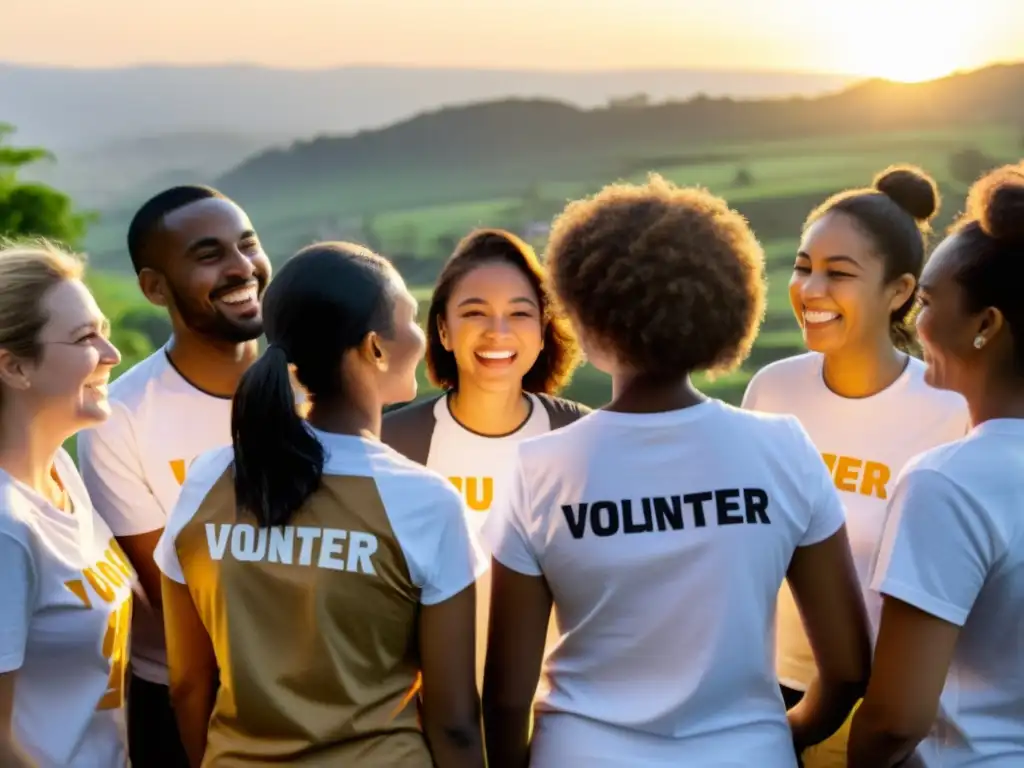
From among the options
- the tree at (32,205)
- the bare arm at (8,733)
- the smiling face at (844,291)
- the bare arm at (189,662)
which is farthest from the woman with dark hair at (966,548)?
the tree at (32,205)

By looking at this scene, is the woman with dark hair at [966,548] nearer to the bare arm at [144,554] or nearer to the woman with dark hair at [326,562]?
the woman with dark hair at [326,562]

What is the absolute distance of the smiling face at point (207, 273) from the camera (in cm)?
217

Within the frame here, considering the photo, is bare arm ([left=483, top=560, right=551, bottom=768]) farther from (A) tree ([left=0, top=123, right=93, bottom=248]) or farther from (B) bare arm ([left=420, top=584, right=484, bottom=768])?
(A) tree ([left=0, top=123, right=93, bottom=248])

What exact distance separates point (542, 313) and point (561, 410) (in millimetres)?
208

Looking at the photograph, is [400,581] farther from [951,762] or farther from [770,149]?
[770,149]

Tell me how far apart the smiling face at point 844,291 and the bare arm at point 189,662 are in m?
1.34

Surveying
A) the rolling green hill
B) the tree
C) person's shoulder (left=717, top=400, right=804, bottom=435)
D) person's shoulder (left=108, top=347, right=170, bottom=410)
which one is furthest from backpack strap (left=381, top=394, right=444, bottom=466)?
the tree

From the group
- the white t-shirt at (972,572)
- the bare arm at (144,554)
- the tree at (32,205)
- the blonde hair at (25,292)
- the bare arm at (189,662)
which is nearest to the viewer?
the white t-shirt at (972,572)

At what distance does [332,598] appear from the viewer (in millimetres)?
1336

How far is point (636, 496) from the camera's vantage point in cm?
130

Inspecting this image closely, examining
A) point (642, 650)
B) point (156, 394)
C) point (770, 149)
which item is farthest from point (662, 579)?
point (770, 149)

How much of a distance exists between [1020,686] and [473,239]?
1326 millimetres

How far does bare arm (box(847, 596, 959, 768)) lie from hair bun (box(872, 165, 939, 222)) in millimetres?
1203

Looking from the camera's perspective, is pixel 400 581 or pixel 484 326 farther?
pixel 484 326
